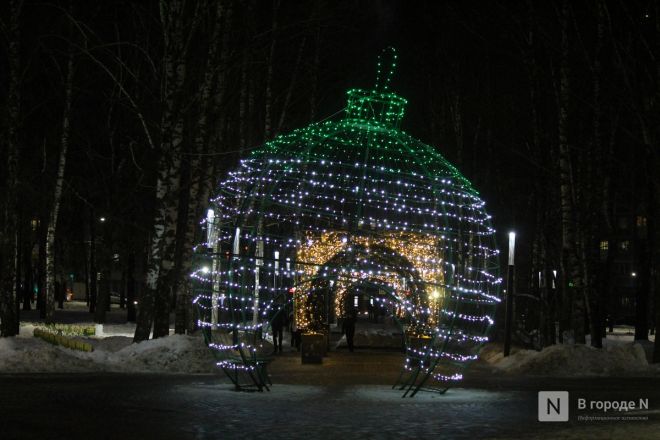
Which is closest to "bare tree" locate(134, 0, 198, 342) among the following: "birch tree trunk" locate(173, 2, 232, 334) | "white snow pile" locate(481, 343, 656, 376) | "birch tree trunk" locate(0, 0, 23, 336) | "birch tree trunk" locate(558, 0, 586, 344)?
"birch tree trunk" locate(173, 2, 232, 334)

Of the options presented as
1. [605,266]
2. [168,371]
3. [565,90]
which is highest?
[565,90]

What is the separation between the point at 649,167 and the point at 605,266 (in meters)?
15.8

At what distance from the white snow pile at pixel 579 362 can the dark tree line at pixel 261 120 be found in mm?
2798

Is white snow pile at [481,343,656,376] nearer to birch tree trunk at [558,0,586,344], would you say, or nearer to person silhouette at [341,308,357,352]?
birch tree trunk at [558,0,586,344]

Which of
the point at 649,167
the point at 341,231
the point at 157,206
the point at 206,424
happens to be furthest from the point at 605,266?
the point at 206,424

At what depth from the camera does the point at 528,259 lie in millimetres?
43938

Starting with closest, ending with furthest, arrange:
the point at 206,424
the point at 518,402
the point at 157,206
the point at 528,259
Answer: the point at 206,424 → the point at 518,402 → the point at 157,206 → the point at 528,259

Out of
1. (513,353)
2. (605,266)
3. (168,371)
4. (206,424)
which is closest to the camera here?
(206,424)

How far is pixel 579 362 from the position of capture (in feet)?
69.8

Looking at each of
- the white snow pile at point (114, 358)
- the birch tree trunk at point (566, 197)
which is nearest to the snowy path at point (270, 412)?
the white snow pile at point (114, 358)

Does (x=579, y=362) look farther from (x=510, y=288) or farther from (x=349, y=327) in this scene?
(x=349, y=327)

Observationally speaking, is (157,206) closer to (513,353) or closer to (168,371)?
(168,371)
